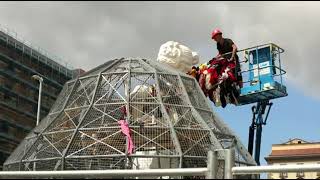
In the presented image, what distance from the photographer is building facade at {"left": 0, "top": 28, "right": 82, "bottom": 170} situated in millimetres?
76688

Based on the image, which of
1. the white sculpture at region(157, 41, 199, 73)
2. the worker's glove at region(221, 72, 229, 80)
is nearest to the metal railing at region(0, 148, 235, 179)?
the worker's glove at region(221, 72, 229, 80)

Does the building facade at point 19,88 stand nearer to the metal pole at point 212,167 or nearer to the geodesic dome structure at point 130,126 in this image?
the geodesic dome structure at point 130,126

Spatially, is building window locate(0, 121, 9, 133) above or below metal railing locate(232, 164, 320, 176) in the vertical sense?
above

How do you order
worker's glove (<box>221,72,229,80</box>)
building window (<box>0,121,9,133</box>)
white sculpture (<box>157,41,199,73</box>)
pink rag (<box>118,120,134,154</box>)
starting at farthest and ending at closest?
building window (<box>0,121,9,133</box>) → white sculpture (<box>157,41,199,73</box>) → worker's glove (<box>221,72,229,80</box>) → pink rag (<box>118,120,134,154</box>)

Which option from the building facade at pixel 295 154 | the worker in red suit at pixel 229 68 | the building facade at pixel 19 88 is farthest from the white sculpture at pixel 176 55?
the building facade at pixel 295 154

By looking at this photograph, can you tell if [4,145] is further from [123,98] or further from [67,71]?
[123,98]

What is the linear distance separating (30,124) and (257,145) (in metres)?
68.4

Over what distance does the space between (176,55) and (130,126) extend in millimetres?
3909

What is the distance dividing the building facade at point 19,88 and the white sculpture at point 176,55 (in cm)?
6086

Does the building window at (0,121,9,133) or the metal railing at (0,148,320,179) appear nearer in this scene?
the metal railing at (0,148,320,179)

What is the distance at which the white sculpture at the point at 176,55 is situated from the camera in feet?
52.0

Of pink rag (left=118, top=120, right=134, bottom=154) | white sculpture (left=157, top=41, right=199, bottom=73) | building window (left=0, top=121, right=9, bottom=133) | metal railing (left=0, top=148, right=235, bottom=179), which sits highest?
building window (left=0, top=121, right=9, bottom=133)

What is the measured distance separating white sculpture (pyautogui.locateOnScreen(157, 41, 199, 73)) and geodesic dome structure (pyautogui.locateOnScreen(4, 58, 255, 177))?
1.00 metres

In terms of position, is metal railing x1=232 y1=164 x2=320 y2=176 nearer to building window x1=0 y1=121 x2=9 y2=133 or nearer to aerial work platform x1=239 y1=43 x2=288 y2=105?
aerial work platform x1=239 y1=43 x2=288 y2=105
